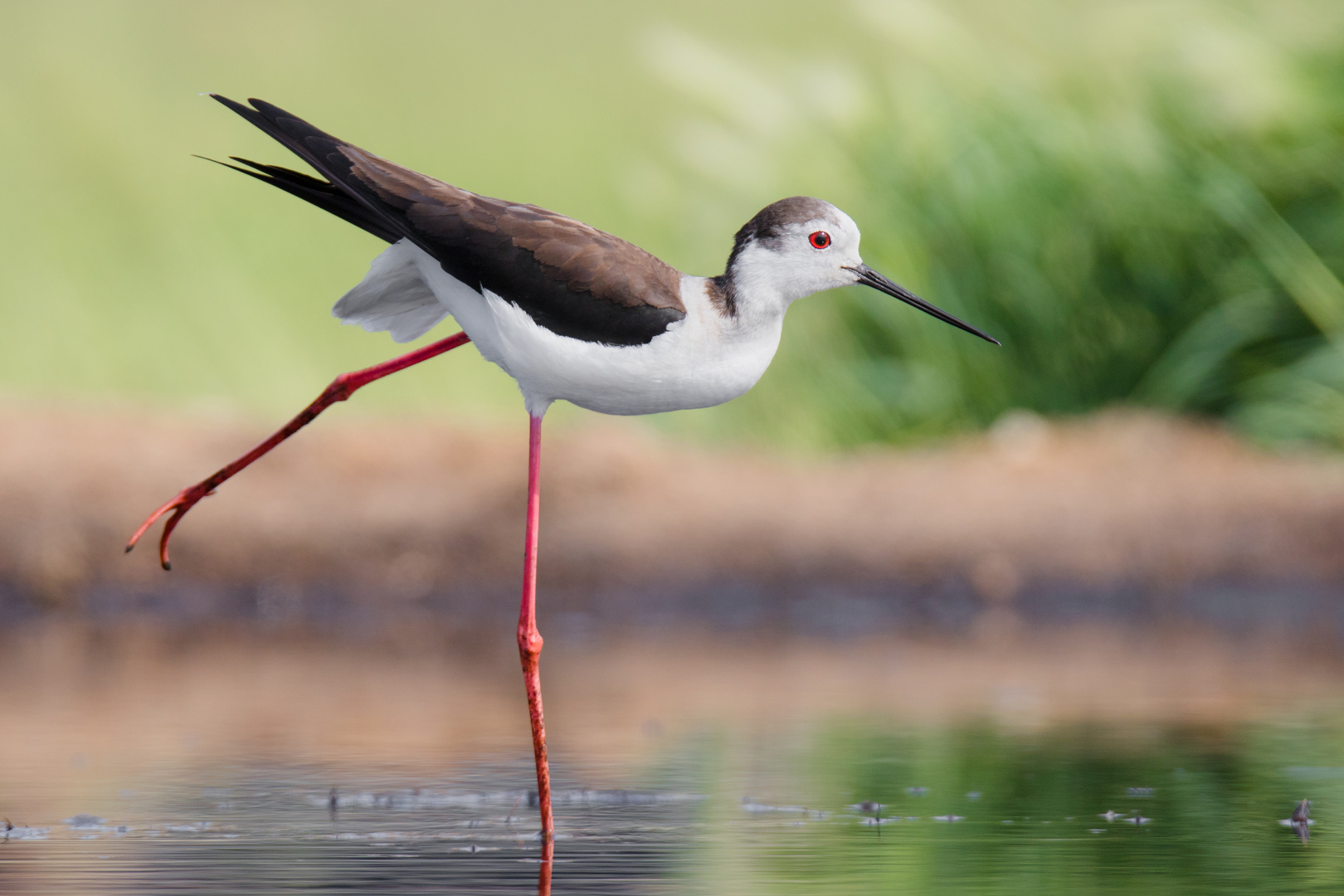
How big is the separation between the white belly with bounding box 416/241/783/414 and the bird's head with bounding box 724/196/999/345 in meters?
0.11

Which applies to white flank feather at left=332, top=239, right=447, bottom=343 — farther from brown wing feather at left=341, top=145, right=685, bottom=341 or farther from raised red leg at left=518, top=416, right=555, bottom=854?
raised red leg at left=518, top=416, right=555, bottom=854

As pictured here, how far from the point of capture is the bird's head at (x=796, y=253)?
5164 millimetres

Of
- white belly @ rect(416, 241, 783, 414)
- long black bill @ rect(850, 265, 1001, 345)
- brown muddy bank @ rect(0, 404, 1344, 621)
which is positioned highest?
brown muddy bank @ rect(0, 404, 1344, 621)

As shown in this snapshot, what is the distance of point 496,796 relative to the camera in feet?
18.7

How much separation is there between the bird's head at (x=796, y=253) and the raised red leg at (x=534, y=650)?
0.77 metres

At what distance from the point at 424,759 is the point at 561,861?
1604 millimetres

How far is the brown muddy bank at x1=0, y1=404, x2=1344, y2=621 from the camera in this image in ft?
32.9

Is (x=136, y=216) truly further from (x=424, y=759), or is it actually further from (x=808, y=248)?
(x=808, y=248)

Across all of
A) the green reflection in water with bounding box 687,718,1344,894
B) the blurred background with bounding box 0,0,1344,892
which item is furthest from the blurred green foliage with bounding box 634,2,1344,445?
the green reflection in water with bounding box 687,718,1344,894

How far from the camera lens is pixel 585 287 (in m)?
5.21

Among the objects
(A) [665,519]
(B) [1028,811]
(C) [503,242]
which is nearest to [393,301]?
(C) [503,242]

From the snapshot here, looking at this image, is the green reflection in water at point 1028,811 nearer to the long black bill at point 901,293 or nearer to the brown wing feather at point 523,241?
the long black bill at point 901,293

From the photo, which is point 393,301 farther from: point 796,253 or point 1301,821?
point 1301,821

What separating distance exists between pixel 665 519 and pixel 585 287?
5.12m
